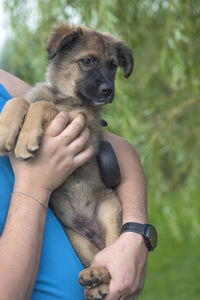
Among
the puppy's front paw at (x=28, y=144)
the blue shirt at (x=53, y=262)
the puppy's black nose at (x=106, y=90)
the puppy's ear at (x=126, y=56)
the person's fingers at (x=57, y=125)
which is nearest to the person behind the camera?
the blue shirt at (x=53, y=262)

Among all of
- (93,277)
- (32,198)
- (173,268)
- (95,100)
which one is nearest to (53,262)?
(93,277)

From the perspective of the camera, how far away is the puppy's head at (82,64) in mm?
2402

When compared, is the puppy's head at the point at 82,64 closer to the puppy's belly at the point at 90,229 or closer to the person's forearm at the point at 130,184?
the person's forearm at the point at 130,184

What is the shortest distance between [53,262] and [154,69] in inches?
88.9

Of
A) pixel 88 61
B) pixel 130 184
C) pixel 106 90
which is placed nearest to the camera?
pixel 130 184

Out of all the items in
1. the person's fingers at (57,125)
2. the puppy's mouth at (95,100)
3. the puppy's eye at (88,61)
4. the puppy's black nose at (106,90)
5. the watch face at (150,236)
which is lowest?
the watch face at (150,236)

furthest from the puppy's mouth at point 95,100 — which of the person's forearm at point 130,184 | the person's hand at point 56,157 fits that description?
the person's hand at point 56,157

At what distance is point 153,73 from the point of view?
3.60 metres

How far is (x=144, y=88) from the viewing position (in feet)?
12.8

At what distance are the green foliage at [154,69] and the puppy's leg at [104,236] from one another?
41.5 inches

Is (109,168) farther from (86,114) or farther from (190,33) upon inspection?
(190,33)

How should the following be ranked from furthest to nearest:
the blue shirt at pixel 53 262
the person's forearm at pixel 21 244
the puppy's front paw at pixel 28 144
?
the puppy's front paw at pixel 28 144 → the blue shirt at pixel 53 262 → the person's forearm at pixel 21 244

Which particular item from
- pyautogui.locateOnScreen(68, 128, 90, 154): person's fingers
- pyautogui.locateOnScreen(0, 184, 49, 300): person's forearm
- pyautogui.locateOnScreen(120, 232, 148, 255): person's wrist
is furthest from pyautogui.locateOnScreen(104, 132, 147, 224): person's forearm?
pyautogui.locateOnScreen(0, 184, 49, 300): person's forearm

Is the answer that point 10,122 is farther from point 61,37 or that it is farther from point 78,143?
point 61,37
